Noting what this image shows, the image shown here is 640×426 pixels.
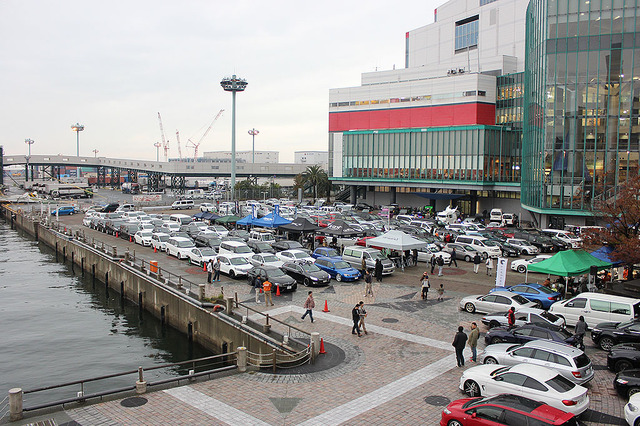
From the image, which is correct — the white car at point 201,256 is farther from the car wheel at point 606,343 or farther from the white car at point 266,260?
the car wheel at point 606,343

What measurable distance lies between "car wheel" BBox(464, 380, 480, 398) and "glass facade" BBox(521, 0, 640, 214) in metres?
39.4

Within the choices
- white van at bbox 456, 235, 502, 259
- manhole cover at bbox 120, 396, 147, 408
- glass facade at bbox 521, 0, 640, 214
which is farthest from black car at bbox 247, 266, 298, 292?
glass facade at bbox 521, 0, 640, 214

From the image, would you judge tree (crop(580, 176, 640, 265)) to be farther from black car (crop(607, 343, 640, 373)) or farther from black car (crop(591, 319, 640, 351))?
black car (crop(607, 343, 640, 373))

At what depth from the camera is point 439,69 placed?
98938 mm

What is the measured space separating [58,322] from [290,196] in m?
85.3

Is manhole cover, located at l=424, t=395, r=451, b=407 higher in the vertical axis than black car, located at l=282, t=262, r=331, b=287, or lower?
lower

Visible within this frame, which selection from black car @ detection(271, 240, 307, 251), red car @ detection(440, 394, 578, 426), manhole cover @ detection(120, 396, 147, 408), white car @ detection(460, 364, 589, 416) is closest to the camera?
red car @ detection(440, 394, 578, 426)

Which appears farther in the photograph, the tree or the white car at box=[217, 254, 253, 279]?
the white car at box=[217, 254, 253, 279]

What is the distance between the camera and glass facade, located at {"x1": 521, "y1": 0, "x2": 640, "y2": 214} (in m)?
49.1

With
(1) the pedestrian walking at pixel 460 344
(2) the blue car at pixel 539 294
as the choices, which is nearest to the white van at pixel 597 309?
(2) the blue car at pixel 539 294

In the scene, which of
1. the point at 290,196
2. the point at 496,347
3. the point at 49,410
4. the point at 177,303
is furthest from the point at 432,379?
the point at 290,196

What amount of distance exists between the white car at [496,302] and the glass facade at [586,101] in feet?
97.1

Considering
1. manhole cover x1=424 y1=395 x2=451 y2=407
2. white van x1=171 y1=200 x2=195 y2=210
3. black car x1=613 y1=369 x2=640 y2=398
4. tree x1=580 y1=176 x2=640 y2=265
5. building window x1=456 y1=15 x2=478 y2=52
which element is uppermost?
building window x1=456 y1=15 x2=478 y2=52

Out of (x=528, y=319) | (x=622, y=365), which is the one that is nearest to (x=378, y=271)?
(x=528, y=319)
